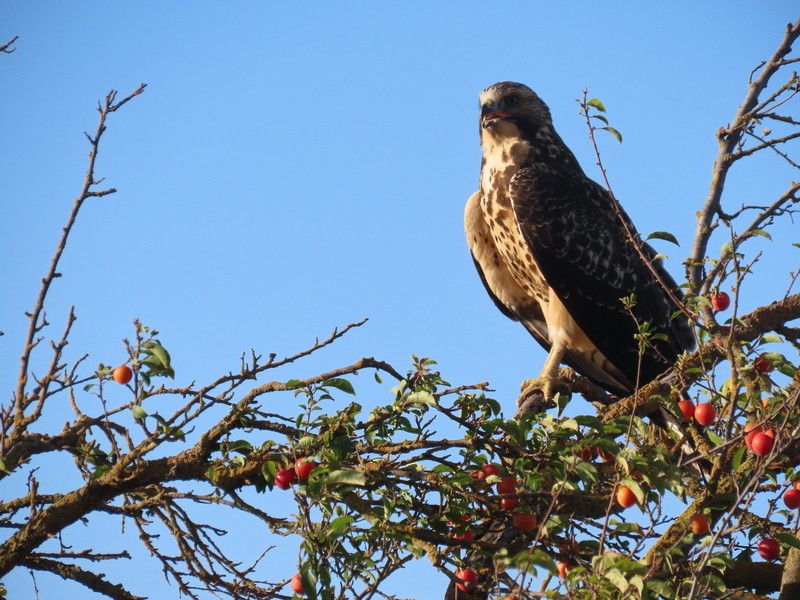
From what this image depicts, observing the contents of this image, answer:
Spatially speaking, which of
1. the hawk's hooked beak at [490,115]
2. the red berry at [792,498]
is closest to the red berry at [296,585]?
the red berry at [792,498]

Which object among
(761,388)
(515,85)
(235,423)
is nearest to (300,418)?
(235,423)

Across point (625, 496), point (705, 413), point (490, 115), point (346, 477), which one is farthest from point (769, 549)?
point (490, 115)

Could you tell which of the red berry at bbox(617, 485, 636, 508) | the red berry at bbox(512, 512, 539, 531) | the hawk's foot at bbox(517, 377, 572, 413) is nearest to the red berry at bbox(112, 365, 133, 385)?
the red berry at bbox(512, 512, 539, 531)

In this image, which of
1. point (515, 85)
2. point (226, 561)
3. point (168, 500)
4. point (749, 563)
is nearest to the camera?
point (168, 500)

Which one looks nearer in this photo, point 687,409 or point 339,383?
point 339,383

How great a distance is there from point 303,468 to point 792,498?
1.57 meters

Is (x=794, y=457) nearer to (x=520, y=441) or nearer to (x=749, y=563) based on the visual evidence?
(x=749, y=563)

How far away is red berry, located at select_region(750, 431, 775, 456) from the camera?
285 cm

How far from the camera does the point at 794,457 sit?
3.35 metres

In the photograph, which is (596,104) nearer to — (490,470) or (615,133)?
(615,133)

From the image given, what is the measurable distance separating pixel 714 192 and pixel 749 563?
2.15 metres

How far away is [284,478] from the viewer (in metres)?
2.87

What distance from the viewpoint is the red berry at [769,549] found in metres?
3.31

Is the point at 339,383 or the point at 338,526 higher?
the point at 339,383
